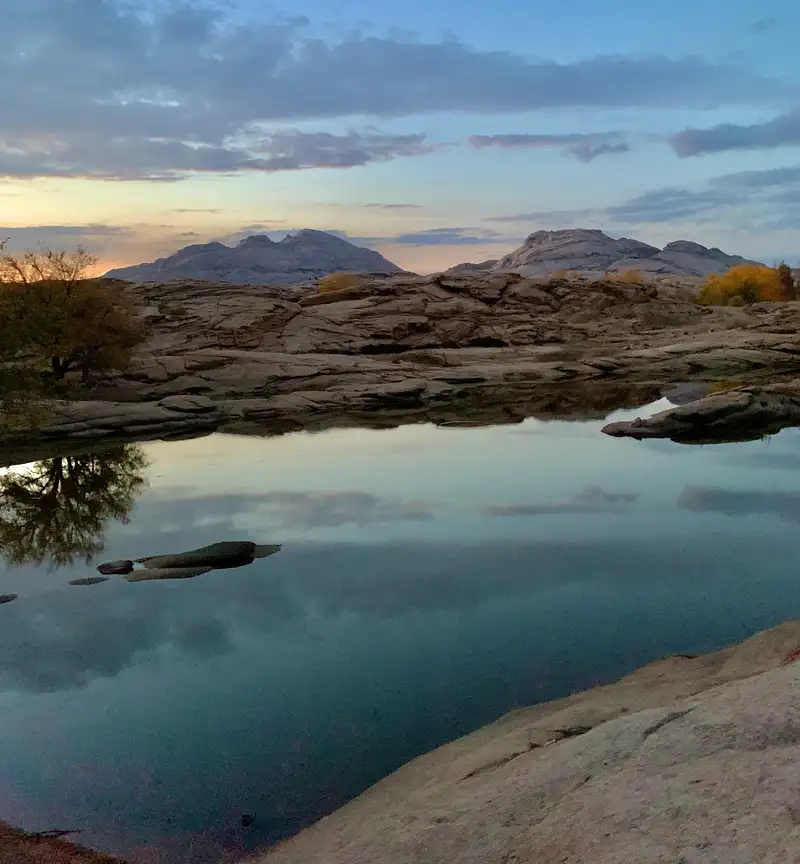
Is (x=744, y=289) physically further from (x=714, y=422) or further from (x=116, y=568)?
(x=116, y=568)

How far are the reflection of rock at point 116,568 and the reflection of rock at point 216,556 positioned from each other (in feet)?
1.36

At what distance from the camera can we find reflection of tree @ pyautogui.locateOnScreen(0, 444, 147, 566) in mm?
21906

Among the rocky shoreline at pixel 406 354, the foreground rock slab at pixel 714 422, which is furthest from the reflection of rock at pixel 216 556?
the foreground rock slab at pixel 714 422

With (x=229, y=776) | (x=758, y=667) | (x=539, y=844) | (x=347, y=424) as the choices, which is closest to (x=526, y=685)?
(x=758, y=667)

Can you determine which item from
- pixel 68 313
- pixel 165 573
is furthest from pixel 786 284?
pixel 165 573

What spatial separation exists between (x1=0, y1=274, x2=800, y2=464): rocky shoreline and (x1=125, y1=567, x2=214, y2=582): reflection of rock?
18093 mm

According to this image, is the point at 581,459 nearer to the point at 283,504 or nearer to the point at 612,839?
the point at 283,504

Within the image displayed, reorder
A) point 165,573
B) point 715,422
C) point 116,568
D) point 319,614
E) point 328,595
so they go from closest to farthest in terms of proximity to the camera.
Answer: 1. point 319,614
2. point 328,595
3. point 165,573
4. point 116,568
5. point 715,422

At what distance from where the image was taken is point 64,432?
119 ft

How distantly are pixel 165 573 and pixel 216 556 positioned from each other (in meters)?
1.44

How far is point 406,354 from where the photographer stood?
198 feet

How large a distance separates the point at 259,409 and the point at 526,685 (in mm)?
32667

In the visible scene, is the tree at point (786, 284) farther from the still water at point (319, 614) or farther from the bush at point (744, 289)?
the still water at point (319, 614)

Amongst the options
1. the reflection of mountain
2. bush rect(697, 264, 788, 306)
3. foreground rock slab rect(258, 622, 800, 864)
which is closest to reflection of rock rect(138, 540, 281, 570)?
the reflection of mountain
